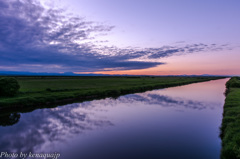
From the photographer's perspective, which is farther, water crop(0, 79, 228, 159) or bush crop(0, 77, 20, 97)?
bush crop(0, 77, 20, 97)

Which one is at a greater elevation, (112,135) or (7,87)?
(7,87)

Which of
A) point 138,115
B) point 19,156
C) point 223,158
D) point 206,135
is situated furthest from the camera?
point 138,115

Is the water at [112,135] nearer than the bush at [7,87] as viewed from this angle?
Yes

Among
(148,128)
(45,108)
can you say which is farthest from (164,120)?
(45,108)

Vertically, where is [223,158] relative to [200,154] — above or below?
above

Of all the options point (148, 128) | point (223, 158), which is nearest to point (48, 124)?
point (148, 128)

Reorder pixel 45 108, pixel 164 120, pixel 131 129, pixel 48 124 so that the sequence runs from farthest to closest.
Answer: pixel 45 108
pixel 164 120
pixel 48 124
pixel 131 129

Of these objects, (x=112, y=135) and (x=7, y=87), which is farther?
(x=7, y=87)

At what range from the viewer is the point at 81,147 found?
8.20 metres

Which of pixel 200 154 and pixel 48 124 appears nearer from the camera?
pixel 200 154

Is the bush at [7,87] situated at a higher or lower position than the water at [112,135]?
higher

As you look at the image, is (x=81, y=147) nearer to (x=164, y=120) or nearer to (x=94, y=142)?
(x=94, y=142)

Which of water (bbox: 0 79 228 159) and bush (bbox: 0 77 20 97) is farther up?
bush (bbox: 0 77 20 97)

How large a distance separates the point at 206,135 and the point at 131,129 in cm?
511
